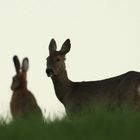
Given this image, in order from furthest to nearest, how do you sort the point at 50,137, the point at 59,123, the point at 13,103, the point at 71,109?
the point at 71,109 < the point at 13,103 < the point at 59,123 < the point at 50,137

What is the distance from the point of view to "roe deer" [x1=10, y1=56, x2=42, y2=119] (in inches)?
466

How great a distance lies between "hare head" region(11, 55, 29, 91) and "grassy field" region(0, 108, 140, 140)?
24.4 ft

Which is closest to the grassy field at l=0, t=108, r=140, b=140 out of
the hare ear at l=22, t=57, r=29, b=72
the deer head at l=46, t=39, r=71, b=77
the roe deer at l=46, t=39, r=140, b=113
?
the roe deer at l=46, t=39, r=140, b=113

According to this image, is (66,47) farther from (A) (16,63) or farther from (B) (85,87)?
(B) (85,87)

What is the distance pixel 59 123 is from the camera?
6.99 meters

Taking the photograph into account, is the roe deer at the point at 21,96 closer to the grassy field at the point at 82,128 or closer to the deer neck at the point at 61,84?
the deer neck at the point at 61,84

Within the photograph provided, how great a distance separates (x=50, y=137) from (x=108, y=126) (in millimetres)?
749

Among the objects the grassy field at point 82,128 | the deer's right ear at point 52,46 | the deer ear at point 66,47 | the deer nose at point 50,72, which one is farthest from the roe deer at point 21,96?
the grassy field at point 82,128

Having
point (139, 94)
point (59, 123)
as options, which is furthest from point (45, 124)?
point (139, 94)

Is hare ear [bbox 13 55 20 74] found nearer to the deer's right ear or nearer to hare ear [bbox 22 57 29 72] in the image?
hare ear [bbox 22 57 29 72]

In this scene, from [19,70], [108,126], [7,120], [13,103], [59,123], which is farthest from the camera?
[19,70]

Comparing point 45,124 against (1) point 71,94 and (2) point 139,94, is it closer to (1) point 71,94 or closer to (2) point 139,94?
(2) point 139,94

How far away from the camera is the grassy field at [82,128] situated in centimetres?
592

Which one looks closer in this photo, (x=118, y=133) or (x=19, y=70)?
(x=118, y=133)
